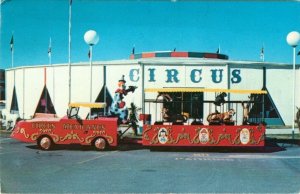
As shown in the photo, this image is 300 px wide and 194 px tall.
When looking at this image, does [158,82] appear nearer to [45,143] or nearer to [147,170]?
[45,143]

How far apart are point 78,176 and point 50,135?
6.43 m

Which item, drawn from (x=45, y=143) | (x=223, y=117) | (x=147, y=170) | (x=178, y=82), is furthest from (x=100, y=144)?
(x=178, y=82)

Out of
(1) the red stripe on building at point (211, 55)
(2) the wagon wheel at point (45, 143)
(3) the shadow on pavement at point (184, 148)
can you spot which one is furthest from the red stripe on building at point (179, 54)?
(2) the wagon wheel at point (45, 143)

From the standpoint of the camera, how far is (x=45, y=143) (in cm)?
1716

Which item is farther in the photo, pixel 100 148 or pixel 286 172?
pixel 100 148

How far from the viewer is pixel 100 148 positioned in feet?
56.9

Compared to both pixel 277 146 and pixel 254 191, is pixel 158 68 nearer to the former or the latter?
pixel 277 146

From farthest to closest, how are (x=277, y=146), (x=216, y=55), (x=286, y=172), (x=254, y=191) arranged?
(x=216, y=55)
(x=277, y=146)
(x=286, y=172)
(x=254, y=191)

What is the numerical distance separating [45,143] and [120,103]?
9.89m

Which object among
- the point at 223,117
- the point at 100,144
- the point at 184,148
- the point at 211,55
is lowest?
the point at 184,148

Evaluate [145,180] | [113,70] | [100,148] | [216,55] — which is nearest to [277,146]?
[100,148]

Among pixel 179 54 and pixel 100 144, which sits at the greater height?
pixel 179 54

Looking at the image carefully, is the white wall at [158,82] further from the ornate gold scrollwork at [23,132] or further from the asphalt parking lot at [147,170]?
the ornate gold scrollwork at [23,132]

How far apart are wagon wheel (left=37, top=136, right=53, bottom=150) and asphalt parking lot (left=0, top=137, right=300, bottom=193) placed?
444 mm
